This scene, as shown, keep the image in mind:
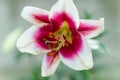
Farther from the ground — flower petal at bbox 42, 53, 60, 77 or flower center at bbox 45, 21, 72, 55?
flower center at bbox 45, 21, 72, 55

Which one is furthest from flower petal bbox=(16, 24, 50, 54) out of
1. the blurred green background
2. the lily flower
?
the blurred green background

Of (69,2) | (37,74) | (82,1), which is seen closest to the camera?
(69,2)

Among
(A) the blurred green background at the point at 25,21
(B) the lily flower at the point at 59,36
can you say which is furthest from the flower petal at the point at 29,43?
(A) the blurred green background at the point at 25,21

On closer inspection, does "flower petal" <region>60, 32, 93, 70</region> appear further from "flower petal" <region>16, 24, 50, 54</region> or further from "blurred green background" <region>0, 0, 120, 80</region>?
"blurred green background" <region>0, 0, 120, 80</region>

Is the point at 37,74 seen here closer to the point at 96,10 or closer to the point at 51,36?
the point at 51,36

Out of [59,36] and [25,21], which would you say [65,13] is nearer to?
[59,36]

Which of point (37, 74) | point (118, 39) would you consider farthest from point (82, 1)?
point (37, 74)

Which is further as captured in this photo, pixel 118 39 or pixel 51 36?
pixel 118 39

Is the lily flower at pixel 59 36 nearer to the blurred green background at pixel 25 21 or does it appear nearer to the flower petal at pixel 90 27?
the flower petal at pixel 90 27
